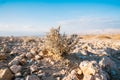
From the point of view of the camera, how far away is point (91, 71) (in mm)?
8766

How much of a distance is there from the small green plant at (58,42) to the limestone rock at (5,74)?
8.31 feet

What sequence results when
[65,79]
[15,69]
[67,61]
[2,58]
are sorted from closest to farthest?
1. [65,79]
2. [15,69]
3. [67,61]
4. [2,58]

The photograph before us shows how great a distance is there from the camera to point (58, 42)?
1119cm

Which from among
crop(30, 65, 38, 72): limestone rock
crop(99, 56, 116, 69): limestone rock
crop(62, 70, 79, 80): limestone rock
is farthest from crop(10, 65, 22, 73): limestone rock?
crop(99, 56, 116, 69): limestone rock

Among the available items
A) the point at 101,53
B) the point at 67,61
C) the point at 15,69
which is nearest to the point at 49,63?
the point at 67,61

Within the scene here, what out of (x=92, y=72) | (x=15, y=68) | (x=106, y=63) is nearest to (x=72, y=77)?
(x=92, y=72)

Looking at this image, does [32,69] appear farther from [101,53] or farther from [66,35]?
[101,53]

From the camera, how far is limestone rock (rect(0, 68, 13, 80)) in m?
8.73

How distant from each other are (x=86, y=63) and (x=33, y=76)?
189 centimetres

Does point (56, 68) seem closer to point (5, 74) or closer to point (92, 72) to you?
point (92, 72)

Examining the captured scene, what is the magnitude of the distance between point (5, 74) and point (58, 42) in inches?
123

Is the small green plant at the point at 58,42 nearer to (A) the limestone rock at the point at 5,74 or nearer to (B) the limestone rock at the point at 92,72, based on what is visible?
(B) the limestone rock at the point at 92,72

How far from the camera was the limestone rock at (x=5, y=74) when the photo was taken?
8727mm

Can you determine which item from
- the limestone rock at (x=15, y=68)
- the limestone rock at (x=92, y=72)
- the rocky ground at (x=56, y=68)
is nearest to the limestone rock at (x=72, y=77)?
the rocky ground at (x=56, y=68)
